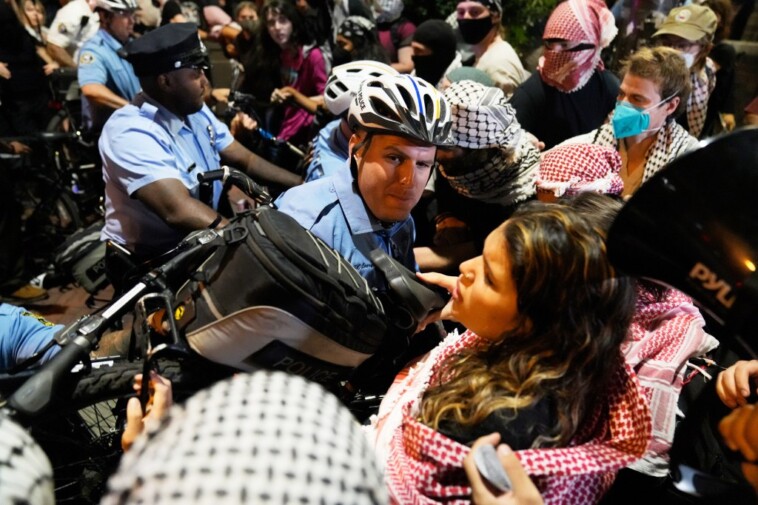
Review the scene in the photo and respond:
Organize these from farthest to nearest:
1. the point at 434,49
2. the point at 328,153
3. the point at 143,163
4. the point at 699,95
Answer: the point at 434,49
the point at 699,95
the point at 328,153
the point at 143,163

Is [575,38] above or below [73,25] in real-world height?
above

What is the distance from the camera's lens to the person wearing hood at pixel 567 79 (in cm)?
325

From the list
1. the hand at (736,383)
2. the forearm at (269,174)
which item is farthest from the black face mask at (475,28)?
the hand at (736,383)

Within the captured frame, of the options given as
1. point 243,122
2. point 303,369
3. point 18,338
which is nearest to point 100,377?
point 18,338

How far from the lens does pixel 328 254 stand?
4.71 ft

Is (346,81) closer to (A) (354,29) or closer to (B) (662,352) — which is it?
(A) (354,29)

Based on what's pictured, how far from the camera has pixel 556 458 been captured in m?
1.16

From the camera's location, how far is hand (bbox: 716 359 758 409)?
1485 millimetres

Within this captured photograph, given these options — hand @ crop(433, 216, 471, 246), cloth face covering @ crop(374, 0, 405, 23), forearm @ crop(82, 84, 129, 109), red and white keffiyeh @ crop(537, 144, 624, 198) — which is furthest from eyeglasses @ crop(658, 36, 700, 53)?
forearm @ crop(82, 84, 129, 109)

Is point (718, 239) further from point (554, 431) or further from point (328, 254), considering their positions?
point (328, 254)

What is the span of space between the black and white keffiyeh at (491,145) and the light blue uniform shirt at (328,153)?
608 millimetres

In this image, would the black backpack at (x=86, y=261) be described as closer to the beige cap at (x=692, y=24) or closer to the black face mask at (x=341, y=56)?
the black face mask at (x=341, y=56)

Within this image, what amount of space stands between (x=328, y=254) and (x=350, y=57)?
3583 mm

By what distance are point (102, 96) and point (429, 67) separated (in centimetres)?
Answer: 251
